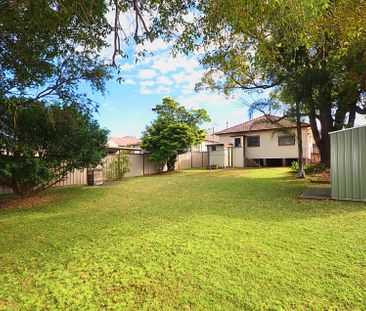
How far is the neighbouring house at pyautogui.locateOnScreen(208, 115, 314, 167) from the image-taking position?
20297 mm

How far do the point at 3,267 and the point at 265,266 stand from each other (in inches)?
126

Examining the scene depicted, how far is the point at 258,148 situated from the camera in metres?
21.8

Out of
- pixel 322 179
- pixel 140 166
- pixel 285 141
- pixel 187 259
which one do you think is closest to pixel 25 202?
pixel 187 259

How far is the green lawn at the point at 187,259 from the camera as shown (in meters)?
2.32

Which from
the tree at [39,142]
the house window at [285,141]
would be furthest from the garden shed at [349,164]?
the house window at [285,141]

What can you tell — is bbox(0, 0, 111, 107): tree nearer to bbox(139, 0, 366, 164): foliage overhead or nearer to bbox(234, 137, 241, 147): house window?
bbox(139, 0, 366, 164): foliage overhead

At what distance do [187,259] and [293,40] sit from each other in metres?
4.77

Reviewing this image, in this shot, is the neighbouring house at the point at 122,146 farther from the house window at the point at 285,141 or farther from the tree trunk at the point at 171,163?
the house window at the point at 285,141

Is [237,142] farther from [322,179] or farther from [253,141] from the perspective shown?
[322,179]

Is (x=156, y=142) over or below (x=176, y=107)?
below

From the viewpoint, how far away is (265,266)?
114 inches

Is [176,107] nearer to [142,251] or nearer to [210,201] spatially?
[210,201]

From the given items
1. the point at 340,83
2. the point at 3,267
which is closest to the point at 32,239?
the point at 3,267

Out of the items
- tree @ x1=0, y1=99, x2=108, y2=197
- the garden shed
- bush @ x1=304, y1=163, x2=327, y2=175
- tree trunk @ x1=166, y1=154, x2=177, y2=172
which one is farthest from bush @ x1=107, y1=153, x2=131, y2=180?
the garden shed
